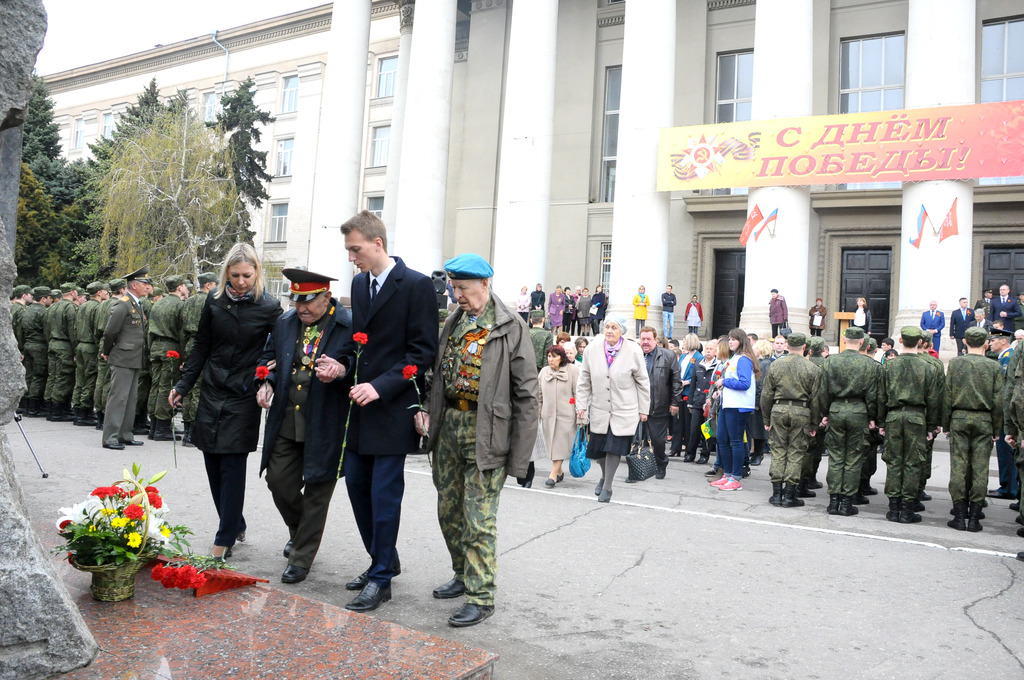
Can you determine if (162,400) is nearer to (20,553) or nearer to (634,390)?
(634,390)

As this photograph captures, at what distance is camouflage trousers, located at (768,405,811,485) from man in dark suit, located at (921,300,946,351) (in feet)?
36.8

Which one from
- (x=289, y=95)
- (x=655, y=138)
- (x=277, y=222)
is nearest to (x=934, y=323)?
(x=655, y=138)

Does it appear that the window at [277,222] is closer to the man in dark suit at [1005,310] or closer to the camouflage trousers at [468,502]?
the man in dark suit at [1005,310]

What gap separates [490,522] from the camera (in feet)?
14.6

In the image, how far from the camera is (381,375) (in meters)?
4.51

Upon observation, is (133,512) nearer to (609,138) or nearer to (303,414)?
(303,414)

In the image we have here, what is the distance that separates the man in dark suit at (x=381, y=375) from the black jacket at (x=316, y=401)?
4.6 inches

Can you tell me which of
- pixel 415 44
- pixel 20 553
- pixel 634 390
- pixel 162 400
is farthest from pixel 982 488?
pixel 415 44

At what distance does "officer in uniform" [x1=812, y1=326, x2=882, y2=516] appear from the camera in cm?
841

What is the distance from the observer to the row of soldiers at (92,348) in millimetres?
10555

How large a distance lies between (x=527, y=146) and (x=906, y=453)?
18.0 m

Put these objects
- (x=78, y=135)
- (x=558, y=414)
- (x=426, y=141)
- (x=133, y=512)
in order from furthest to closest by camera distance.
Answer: (x=78, y=135)
(x=426, y=141)
(x=558, y=414)
(x=133, y=512)

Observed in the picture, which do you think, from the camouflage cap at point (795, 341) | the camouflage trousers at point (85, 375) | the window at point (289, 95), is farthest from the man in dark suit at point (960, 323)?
the window at point (289, 95)

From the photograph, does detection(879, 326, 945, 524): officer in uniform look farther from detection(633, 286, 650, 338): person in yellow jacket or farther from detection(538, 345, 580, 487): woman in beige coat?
detection(633, 286, 650, 338): person in yellow jacket
